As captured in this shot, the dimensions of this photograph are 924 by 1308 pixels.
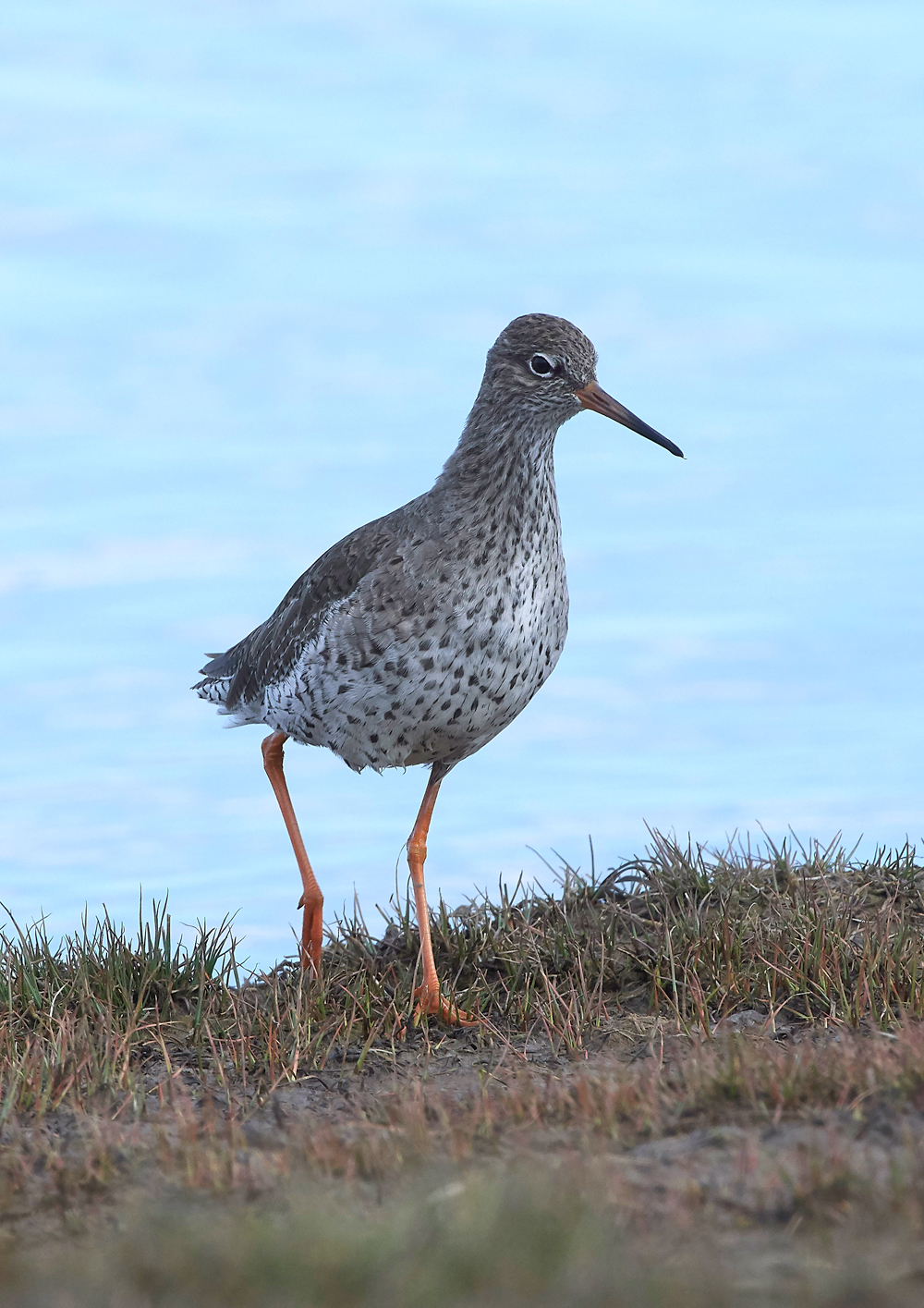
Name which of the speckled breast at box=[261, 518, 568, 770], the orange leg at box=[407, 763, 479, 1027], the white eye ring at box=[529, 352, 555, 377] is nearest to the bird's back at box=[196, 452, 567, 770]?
the speckled breast at box=[261, 518, 568, 770]

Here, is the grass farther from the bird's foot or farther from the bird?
the bird

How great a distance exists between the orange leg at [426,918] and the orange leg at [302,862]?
63 cm

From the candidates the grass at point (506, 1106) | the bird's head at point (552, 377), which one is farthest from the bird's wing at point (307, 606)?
the grass at point (506, 1106)

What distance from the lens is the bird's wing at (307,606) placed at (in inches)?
329

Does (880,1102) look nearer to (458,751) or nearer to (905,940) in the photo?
(905,940)

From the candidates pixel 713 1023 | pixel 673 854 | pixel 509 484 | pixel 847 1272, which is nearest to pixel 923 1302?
pixel 847 1272

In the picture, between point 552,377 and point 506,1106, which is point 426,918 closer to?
point 506,1106

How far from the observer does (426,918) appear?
830 centimetres

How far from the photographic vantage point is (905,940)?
26.7 feet

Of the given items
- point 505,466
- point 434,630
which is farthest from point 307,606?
point 505,466

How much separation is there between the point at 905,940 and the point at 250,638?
4.78 meters

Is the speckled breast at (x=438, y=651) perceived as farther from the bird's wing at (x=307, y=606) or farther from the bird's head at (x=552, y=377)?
the bird's head at (x=552, y=377)

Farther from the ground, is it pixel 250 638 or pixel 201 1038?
pixel 250 638

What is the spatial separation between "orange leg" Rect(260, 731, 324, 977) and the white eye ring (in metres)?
2.90
